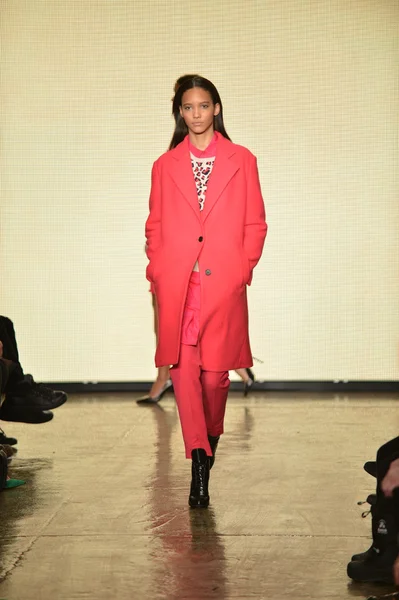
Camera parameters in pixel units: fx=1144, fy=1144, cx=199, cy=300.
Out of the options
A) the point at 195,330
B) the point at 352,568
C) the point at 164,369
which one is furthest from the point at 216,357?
the point at 164,369

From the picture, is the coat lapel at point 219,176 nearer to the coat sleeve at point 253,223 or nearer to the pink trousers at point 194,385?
the coat sleeve at point 253,223

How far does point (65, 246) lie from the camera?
23.1 ft

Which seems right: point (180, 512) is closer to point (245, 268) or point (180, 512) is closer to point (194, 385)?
point (194, 385)

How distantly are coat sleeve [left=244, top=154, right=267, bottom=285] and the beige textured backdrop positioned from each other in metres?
3.27

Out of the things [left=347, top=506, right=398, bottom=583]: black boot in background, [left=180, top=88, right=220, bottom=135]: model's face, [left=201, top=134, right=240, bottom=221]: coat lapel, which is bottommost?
[left=347, top=506, right=398, bottom=583]: black boot in background

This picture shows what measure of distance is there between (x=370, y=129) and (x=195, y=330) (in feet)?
11.8

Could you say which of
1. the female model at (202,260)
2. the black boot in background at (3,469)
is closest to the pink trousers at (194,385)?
the female model at (202,260)

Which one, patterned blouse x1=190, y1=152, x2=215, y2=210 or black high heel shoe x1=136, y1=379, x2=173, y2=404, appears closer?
patterned blouse x1=190, y1=152, x2=215, y2=210

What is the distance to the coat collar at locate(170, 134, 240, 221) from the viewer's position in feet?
12.0

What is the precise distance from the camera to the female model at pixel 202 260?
3623mm

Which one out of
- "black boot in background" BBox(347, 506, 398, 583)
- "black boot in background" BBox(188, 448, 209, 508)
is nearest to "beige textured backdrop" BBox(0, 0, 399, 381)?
"black boot in background" BBox(188, 448, 209, 508)

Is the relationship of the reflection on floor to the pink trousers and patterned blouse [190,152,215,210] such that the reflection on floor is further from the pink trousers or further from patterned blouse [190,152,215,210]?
patterned blouse [190,152,215,210]

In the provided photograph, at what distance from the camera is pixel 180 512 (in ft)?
11.6

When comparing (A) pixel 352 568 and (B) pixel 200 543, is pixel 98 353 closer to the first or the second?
(B) pixel 200 543
